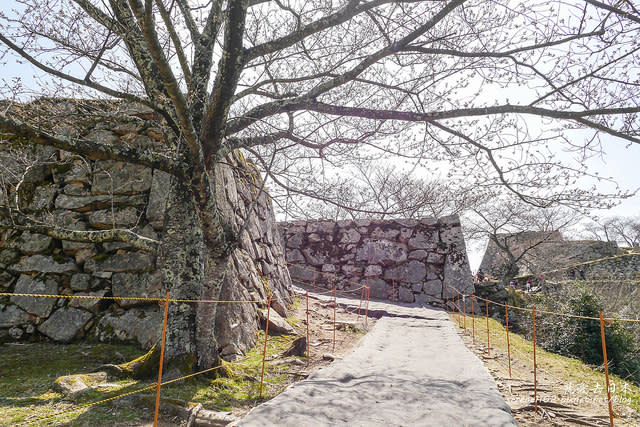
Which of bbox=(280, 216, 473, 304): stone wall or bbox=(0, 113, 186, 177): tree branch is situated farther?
bbox=(280, 216, 473, 304): stone wall

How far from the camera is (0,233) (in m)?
5.66

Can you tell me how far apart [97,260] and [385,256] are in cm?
825

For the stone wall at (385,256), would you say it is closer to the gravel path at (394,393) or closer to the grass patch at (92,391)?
the gravel path at (394,393)

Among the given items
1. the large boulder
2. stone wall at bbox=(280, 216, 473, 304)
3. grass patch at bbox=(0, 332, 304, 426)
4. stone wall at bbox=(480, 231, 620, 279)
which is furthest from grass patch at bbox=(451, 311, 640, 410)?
stone wall at bbox=(480, 231, 620, 279)

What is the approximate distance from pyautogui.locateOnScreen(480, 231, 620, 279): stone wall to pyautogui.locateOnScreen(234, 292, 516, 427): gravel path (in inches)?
687

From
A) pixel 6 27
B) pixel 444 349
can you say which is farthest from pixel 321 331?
pixel 6 27

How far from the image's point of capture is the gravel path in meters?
2.76

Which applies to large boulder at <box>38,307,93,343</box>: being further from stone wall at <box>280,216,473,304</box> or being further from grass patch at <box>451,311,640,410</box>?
stone wall at <box>280,216,473,304</box>

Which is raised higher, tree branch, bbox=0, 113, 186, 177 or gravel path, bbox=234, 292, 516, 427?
tree branch, bbox=0, 113, 186, 177

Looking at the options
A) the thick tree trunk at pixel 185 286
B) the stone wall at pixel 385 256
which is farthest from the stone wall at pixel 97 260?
the stone wall at pixel 385 256

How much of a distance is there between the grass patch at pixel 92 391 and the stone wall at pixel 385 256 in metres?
6.70

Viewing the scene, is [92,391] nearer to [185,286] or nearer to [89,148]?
[185,286]

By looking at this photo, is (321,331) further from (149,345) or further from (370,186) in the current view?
(370,186)

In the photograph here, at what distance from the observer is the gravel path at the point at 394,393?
276cm
